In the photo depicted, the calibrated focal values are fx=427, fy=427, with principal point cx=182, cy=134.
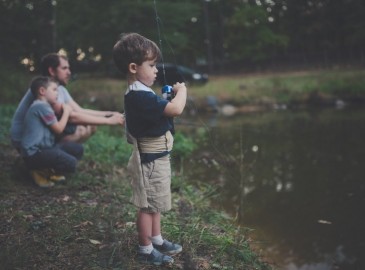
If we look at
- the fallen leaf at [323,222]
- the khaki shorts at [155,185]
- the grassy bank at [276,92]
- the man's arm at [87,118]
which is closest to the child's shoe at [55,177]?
the man's arm at [87,118]

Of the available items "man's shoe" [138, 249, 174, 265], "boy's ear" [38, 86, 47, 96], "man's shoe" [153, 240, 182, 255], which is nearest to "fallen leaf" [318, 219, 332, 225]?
"man's shoe" [153, 240, 182, 255]

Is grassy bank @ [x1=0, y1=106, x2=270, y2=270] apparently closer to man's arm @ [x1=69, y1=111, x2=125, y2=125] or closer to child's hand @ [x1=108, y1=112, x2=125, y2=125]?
man's arm @ [x1=69, y1=111, x2=125, y2=125]

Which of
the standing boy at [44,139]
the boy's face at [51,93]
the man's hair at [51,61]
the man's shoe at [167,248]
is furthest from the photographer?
the man's hair at [51,61]

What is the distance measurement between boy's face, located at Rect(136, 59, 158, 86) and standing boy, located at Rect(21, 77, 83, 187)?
1.93 m

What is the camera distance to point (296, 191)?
217 inches

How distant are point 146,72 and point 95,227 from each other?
143 centimetres

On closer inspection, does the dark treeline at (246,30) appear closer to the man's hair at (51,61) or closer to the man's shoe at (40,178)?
the man's hair at (51,61)

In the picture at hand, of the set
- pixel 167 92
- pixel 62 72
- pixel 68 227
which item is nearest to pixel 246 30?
pixel 62 72

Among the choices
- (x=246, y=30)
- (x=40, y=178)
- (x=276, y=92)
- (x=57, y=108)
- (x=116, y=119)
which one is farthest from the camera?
(x=246, y=30)

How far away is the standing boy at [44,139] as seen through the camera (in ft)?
14.0

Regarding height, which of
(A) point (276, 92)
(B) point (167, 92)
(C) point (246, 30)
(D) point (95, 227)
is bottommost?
(A) point (276, 92)

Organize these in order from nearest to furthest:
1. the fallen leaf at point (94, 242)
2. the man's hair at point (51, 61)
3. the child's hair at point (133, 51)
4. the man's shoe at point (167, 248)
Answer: the child's hair at point (133, 51), the man's shoe at point (167, 248), the fallen leaf at point (94, 242), the man's hair at point (51, 61)

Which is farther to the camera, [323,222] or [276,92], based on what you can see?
[276,92]

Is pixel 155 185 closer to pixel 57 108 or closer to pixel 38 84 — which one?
pixel 38 84
